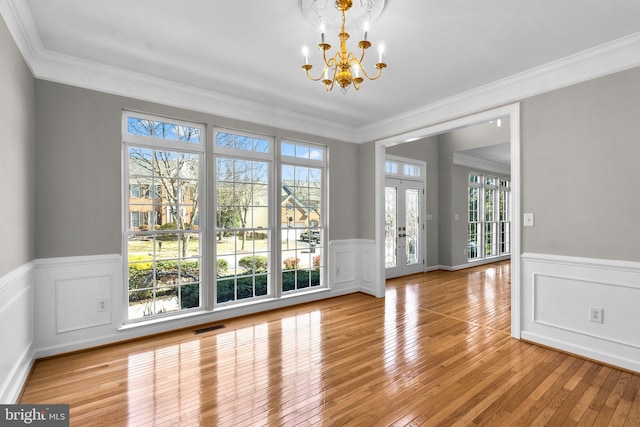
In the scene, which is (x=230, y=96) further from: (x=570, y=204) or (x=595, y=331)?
(x=595, y=331)

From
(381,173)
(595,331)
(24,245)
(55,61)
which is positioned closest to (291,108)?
(381,173)

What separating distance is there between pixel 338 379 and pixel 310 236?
8.50ft

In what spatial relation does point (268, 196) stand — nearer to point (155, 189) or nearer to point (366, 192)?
point (155, 189)

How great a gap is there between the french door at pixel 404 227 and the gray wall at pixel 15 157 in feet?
17.6

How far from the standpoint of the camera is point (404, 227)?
6762 millimetres

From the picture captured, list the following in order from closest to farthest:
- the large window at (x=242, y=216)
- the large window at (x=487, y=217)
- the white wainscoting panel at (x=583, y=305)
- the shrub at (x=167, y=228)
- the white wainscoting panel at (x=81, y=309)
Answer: the white wainscoting panel at (x=583, y=305), the white wainscoting panel at (x=81, y=309), the shrub at (x=167, y=228), the large window at (x=242, y=216), the large window at (x=487, y=217)

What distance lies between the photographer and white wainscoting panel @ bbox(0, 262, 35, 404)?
205 cm

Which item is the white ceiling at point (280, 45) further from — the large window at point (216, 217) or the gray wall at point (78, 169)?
the large window at point (216, 217)

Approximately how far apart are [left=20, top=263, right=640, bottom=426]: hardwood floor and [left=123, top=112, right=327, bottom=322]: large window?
21.0 inches

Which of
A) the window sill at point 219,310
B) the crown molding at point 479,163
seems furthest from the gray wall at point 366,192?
the crown molding at point 479,163

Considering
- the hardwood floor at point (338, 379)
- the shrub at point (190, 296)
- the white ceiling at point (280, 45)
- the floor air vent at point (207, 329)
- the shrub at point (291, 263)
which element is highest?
the white ceiling at point (280, 45)

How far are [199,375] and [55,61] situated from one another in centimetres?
312

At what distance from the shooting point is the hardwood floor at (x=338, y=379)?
81.4 inches

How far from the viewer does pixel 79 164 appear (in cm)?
307
